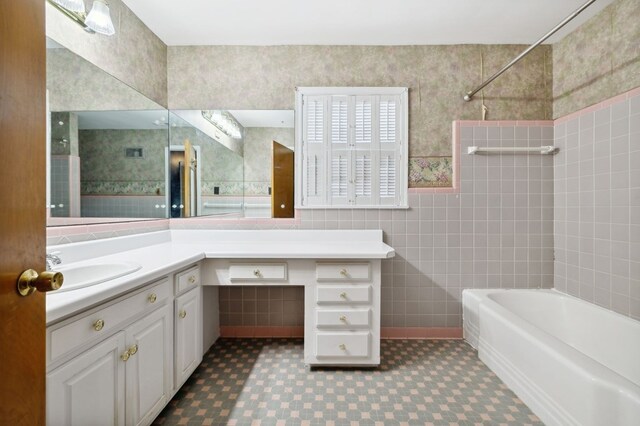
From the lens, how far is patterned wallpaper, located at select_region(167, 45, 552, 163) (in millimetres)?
2457

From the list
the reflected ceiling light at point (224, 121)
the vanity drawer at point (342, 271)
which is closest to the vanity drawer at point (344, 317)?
the vanity drawer at point (342, 271)

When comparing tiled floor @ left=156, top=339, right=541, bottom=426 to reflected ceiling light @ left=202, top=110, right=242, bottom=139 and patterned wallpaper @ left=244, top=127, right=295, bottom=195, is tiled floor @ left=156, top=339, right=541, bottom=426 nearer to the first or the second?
patterned wallpaper @ left=244, top=127, right=295, bottom=195

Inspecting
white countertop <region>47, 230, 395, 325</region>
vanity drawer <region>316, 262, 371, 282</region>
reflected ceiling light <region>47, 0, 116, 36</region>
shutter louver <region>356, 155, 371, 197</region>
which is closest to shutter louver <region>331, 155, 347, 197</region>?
shutter louver <region>356, 155, 371, 197</region>

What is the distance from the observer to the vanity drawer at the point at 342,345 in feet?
6.41

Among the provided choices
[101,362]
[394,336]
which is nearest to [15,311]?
[101,362]

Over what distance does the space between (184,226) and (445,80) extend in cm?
241

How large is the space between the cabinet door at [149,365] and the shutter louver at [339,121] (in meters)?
1.66

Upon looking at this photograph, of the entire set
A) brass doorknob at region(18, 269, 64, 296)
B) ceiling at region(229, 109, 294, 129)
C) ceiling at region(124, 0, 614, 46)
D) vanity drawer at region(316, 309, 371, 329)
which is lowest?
vanity drawer at region(316, 309, 371, 329)

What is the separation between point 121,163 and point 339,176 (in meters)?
1.50

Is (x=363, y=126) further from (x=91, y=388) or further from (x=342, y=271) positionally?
(x=91, y=388)

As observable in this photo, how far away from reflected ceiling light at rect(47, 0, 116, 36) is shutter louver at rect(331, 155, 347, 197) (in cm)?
160

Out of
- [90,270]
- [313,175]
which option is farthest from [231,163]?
[90,270]

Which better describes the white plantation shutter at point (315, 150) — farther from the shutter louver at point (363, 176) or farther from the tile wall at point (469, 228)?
the shutter louver at point (363, 176)

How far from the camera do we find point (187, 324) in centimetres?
173
